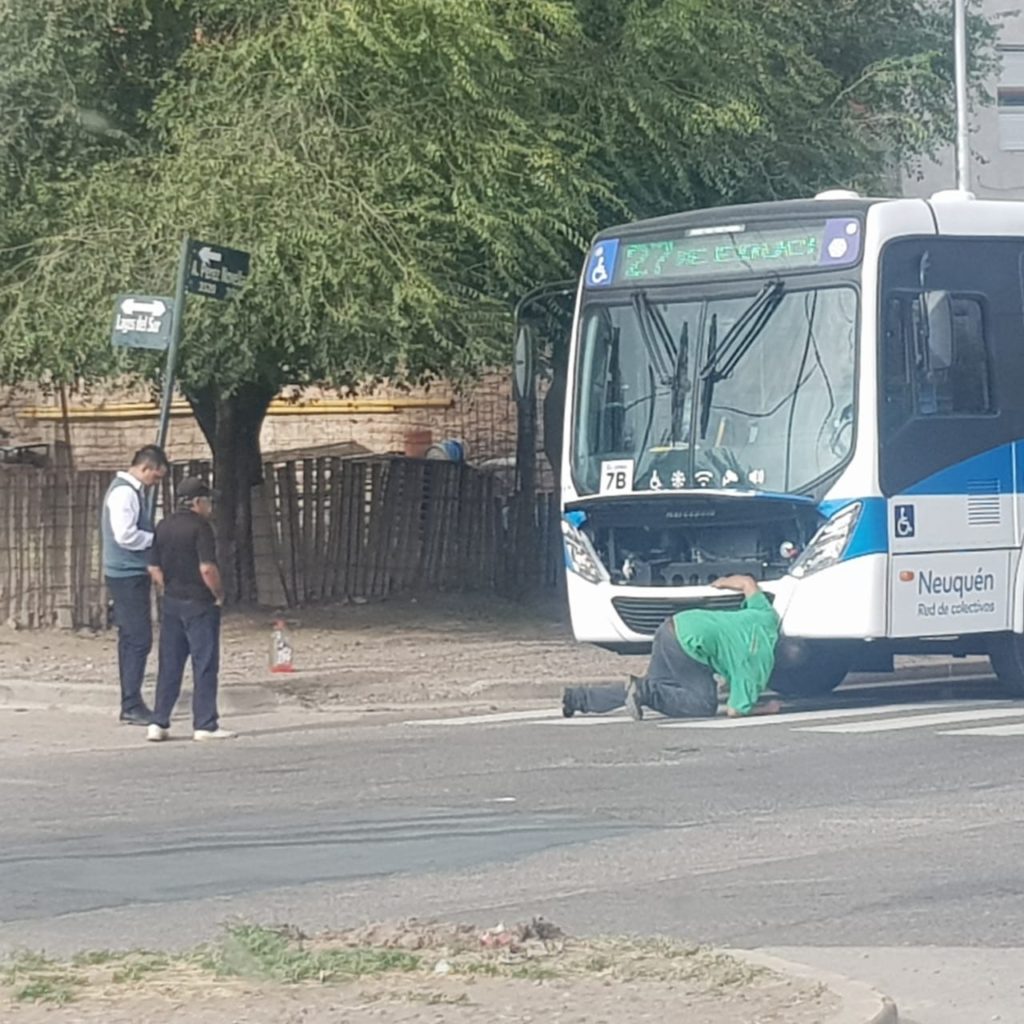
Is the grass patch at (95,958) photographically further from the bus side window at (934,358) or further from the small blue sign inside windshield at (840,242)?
the small blue sign inside windshield at (840,242)

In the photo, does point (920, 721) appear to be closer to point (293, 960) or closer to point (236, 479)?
point (293, 960)

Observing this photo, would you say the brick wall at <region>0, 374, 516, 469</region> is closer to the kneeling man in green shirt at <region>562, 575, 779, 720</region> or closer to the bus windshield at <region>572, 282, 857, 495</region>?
the bus windshield at <region>572, 282, 857, 495</region>

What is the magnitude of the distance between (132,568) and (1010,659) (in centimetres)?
626

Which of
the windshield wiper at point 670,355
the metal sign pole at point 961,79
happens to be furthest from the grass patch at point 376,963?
the metal sign pole at point 961,79

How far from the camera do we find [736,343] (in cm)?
1552

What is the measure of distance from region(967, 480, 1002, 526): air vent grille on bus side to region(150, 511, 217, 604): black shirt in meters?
5.24

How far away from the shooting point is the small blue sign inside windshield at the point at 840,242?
15094mm

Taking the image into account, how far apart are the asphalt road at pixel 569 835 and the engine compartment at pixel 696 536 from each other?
1148mm

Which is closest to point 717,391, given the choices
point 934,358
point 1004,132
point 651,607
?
point 934,358

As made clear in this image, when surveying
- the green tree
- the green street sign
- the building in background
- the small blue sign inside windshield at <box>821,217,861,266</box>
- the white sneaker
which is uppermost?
the building in background

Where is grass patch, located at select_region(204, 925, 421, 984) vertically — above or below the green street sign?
below

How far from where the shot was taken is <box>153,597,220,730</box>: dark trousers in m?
14.2

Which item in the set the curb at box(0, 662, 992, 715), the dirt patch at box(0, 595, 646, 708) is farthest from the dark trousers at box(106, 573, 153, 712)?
the dirt patch at box(0, 595, 646, 708)

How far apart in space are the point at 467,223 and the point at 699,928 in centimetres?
1095
